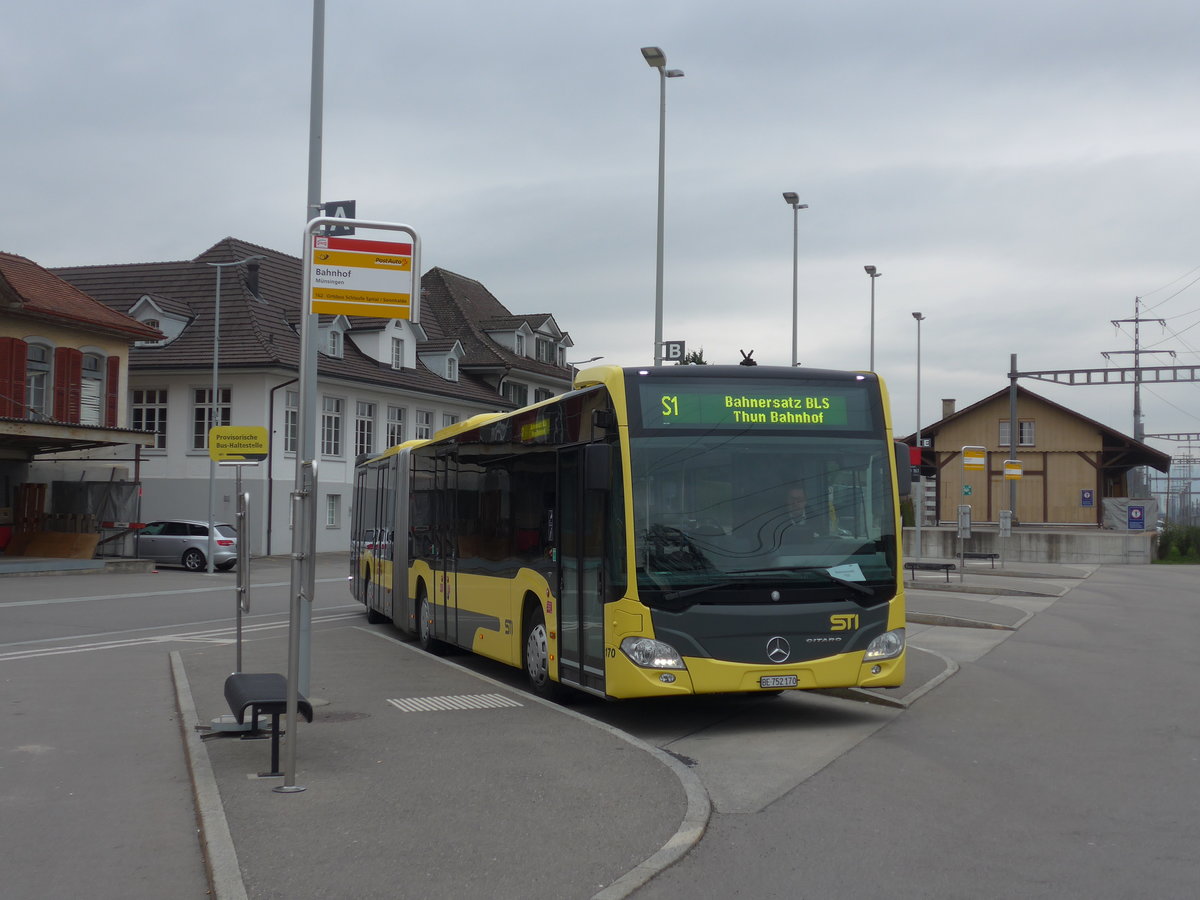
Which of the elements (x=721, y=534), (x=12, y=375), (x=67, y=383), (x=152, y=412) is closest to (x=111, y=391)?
(x=67, y=383)

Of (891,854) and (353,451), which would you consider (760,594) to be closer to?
(891,854)

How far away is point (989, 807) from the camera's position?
24.7 ft

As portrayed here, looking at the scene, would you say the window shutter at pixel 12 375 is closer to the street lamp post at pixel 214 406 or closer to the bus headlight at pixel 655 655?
the street lamp post at pixel 214 406

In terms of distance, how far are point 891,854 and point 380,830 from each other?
2.54 m

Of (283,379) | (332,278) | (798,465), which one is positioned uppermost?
(283,379)

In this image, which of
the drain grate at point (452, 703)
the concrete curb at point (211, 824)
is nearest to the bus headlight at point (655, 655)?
the drain grate at point (452, 703)

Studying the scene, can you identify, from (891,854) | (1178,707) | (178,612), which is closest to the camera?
(891,854)

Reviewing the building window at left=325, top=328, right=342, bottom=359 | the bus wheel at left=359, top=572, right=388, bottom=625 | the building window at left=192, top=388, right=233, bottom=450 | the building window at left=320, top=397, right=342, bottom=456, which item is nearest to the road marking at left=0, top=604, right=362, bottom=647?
the bus wheel at left=359, top=572, right=388, bottom=625

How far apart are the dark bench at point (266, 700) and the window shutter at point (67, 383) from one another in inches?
1385

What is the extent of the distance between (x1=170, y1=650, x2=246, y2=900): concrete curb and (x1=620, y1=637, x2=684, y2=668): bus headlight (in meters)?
3.16

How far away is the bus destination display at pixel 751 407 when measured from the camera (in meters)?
10.2

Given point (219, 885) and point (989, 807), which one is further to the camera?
point (989, 807)

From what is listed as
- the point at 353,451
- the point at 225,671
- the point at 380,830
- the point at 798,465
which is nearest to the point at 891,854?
the point at 380,830

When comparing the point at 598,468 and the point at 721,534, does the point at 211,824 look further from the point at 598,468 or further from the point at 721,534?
the point at 721,534
